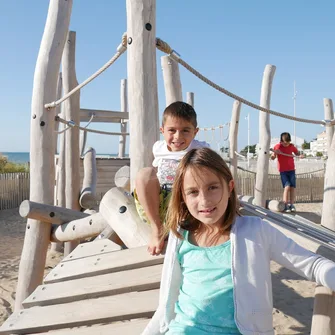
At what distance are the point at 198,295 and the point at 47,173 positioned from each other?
2.93m

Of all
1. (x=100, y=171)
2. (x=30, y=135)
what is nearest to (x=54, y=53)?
(x=30, y=135)

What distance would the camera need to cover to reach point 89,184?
607 centimetres

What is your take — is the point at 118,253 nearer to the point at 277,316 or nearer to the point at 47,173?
the point at 47,173

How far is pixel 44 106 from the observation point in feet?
13.2

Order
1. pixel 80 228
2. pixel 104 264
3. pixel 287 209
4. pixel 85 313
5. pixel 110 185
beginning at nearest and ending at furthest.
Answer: pixel 85 313 < pixel 104 264 < pixel 80 228 < pixel 287 209 < pixel 110 185

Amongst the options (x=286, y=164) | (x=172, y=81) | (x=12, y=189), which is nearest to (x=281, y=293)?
(x=172, y=81)

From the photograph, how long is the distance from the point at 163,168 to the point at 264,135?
578 cm

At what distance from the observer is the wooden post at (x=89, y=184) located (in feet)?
18.8

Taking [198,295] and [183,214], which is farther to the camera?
[183,214]

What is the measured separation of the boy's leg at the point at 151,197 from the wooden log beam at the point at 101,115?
7.59 meters

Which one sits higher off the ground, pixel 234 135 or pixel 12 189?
pixel 234 135

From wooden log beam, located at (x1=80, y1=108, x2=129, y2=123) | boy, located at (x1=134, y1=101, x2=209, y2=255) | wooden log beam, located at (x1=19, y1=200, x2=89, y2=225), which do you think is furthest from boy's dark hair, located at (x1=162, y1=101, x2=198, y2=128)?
wooden log beam, located at (x1=80, y1=108, x2=129, y2=123)

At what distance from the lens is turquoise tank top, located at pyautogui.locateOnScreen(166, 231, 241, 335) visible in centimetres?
141

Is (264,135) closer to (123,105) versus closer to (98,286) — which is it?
(123,105)
